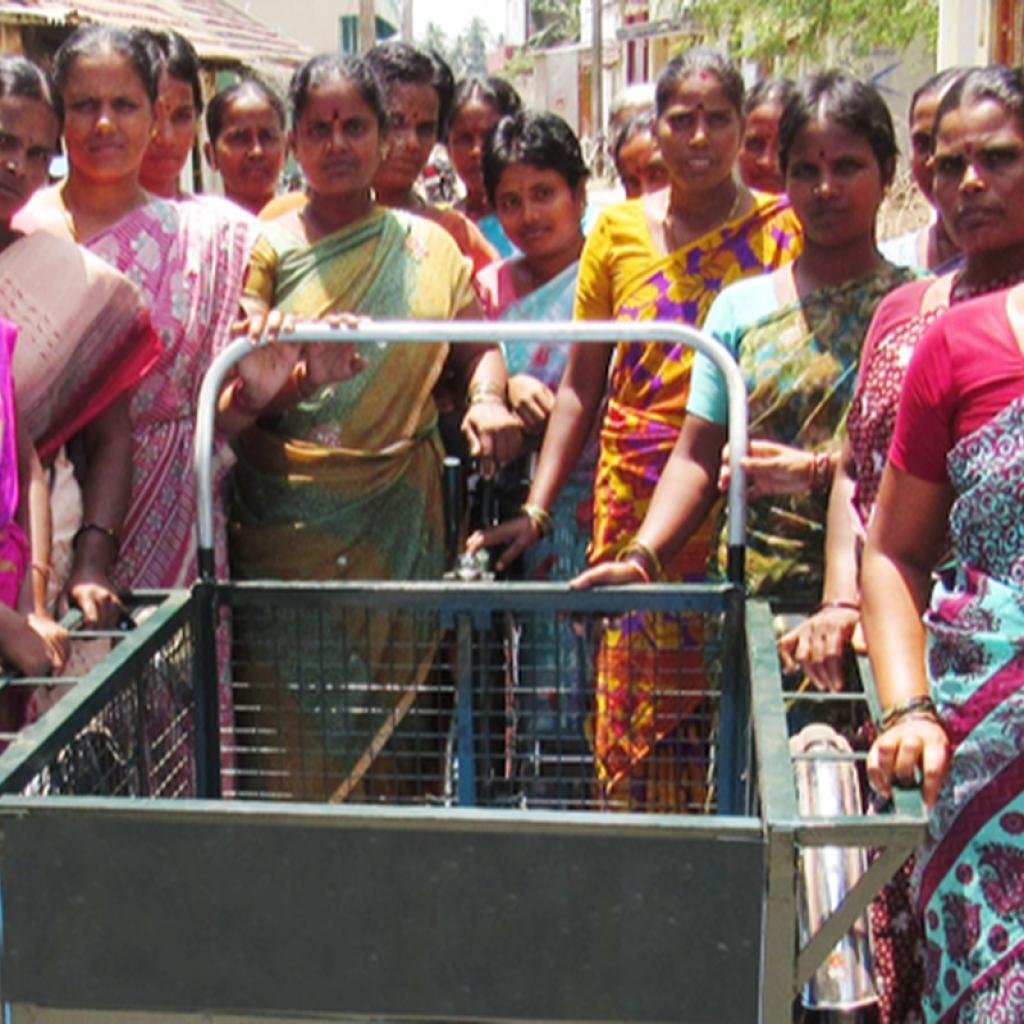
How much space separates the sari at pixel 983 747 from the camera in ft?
5.66

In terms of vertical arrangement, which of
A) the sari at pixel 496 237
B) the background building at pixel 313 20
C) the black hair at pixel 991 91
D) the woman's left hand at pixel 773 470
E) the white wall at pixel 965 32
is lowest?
the woman's left hand at pixel 773 470

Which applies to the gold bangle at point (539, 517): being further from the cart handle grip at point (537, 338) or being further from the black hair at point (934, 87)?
the black hair at point (934, 87)

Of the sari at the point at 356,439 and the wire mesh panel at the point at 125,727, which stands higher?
the sari at the point at 356,439

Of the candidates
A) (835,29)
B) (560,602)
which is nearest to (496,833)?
(560,602)

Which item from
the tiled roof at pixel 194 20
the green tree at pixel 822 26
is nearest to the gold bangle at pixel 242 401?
the tiled roof at pixel 194 20

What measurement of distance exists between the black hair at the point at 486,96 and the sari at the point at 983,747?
3086 millimetres

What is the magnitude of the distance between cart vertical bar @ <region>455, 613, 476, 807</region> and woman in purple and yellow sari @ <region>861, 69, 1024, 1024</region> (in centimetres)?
82

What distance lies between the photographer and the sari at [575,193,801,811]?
2.77 meters

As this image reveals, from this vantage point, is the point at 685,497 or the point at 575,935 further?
the point at 685,497

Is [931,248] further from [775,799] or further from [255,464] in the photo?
[775,799]

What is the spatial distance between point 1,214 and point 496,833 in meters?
1.79

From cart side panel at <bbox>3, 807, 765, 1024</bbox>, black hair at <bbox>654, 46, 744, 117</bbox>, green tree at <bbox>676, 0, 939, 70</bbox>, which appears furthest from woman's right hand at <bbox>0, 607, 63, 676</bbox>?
green tree at <bbox>676, 0, 939, 70</bbox>

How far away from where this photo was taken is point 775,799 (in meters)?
1.59

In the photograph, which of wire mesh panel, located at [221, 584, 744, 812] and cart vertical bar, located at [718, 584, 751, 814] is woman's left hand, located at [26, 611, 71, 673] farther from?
cart vertical bar, located at [718, 584, 751, 814]
